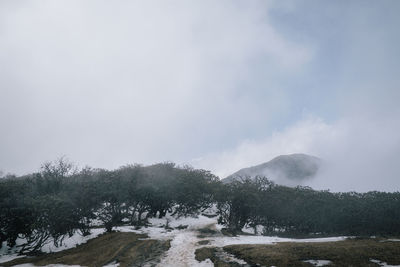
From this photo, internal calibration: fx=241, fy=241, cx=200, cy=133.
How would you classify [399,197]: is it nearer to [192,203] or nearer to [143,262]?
Result: [192,203]

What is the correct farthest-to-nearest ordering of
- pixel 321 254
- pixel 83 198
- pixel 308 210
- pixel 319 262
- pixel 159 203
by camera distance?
pixel 159 203 < pixel 308 210 < pixel 83 198 < pixel 321 254 < pixel 319 262

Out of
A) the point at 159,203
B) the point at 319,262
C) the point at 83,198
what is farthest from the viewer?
the point at 159,203

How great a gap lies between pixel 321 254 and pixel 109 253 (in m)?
24.9

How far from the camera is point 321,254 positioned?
77.2ft

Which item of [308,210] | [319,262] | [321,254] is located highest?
[308,210]

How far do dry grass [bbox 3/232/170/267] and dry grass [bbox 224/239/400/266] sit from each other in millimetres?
10407

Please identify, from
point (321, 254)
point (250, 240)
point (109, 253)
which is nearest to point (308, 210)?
point (250, 240)

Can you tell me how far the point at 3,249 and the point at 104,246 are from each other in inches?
772

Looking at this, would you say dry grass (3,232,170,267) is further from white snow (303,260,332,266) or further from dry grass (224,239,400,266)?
white snow (303,260,332,266)

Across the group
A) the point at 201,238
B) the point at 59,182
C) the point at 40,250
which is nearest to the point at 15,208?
the point at 40,250

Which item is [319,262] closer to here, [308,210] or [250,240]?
[250,240]

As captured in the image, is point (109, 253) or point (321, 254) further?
point (109, 253)

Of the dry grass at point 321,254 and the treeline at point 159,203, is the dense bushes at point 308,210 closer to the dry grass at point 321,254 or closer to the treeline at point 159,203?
the treeline at point 159,203

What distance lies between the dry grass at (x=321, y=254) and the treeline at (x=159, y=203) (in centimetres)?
1717
